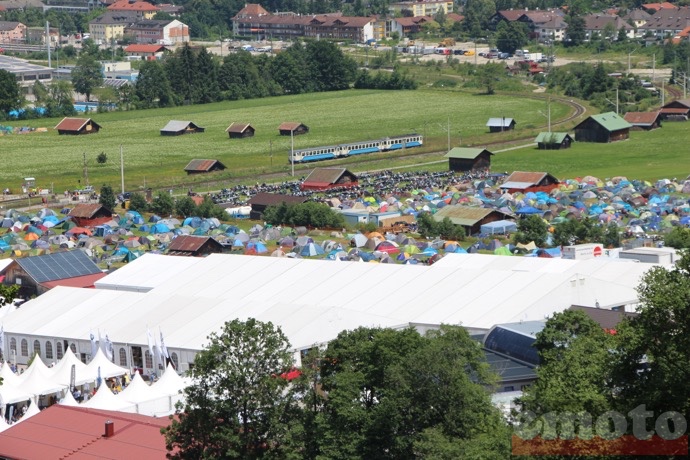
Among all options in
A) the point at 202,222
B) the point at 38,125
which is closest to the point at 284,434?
the point at 202,222

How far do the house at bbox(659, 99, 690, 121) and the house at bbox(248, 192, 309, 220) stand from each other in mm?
30031

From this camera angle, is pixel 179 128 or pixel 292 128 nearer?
pixel 292 128

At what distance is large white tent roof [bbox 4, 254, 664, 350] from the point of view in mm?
27469

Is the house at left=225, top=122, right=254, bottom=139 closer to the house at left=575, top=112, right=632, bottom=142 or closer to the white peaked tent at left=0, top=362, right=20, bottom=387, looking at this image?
the house at left=575, top=112, right=632, bottom=142

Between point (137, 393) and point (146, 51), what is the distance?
3694 inches

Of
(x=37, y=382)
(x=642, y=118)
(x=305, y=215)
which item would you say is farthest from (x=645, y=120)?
(x=37, y=382)

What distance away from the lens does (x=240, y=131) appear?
71125 mm

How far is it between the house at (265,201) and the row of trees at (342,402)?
93.1ft

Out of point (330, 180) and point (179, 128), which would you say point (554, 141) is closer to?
point (330, 180)

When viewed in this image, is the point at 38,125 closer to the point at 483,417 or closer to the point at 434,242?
the point at 434,242

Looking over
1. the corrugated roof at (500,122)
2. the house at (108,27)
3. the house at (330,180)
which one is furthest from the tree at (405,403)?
the house at (108,27)

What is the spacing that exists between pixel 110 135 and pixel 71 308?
43727 millimetres

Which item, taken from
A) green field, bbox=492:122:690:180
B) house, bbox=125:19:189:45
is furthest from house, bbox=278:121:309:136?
house, bbox=125:19:189:45

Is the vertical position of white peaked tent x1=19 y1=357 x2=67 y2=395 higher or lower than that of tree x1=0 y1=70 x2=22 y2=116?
higher
